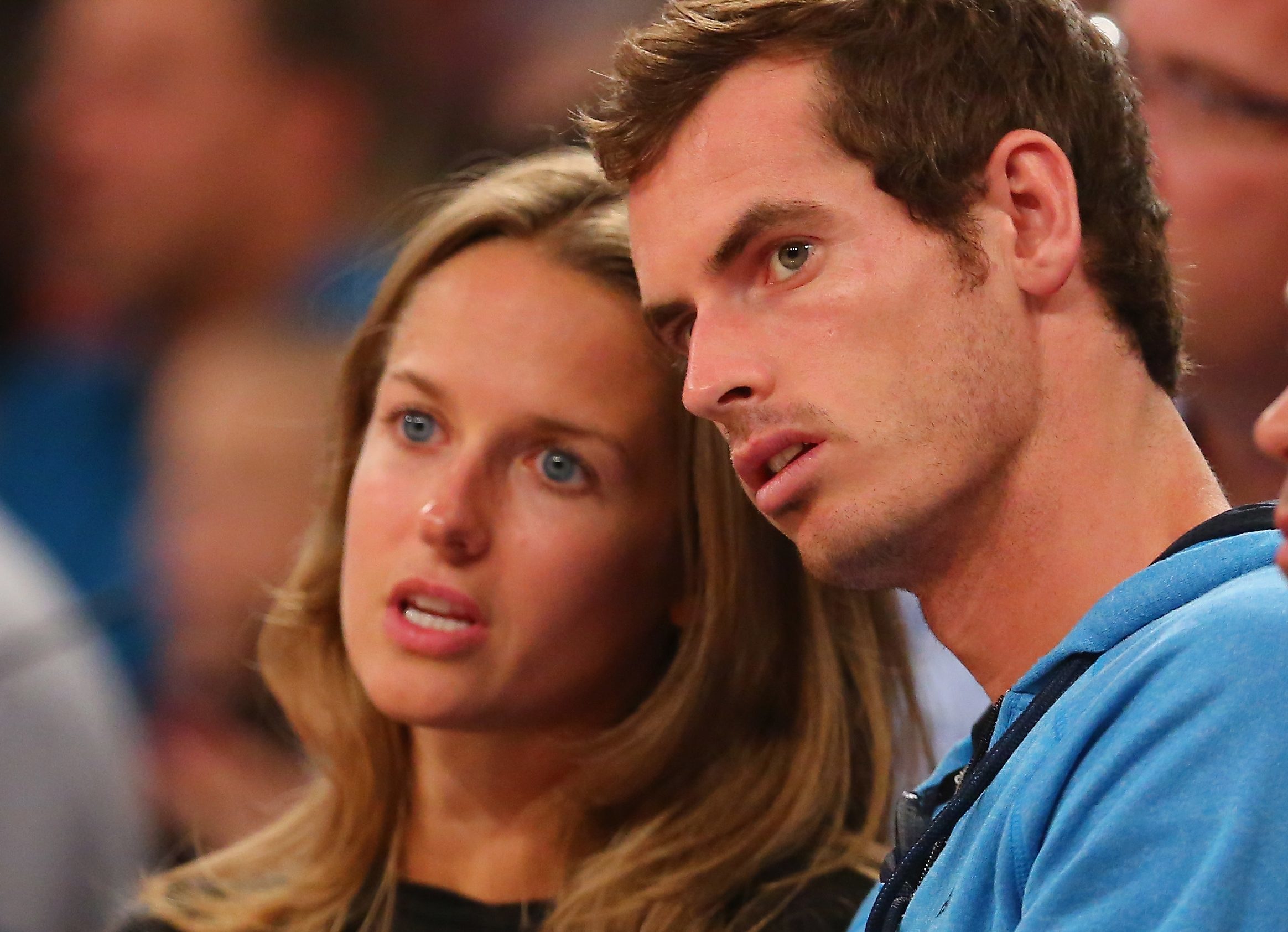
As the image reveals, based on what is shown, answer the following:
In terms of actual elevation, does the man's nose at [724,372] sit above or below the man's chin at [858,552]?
above

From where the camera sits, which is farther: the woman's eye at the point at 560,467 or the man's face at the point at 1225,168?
the man's face at the point at 1225,168

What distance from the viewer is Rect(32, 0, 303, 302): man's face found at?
3.59 m

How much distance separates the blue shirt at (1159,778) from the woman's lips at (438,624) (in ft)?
2.40

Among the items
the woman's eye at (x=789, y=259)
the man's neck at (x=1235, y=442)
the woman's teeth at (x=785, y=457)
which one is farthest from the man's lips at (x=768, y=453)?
the man's neck at (x=1235, y=442)

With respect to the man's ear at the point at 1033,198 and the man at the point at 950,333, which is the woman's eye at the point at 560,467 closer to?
the man at the point at 950,333

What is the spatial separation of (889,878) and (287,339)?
6.51ft

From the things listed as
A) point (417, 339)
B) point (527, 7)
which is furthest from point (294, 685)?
point (527, 7)

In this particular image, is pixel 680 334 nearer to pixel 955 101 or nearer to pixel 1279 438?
pixel 955 101

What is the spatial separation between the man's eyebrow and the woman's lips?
58 centimetres

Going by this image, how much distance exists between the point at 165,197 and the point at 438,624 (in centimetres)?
188

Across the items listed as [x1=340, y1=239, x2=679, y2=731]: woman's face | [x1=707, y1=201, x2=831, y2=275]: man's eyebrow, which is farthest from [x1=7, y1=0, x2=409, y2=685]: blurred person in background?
[x1=707, y1=201, x2=831, y2=275]: man's eyebrow

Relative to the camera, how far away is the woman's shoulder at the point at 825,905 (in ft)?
6.42

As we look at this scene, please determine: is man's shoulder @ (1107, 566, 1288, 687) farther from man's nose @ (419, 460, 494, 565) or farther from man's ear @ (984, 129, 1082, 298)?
man's nose @ (419, 460, 494, 565)

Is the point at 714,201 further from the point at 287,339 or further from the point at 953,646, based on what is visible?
the point at 287,339
